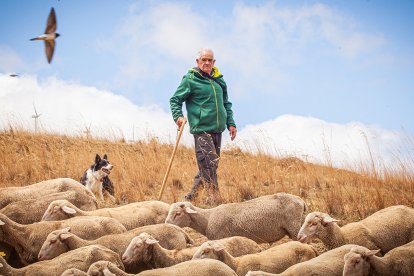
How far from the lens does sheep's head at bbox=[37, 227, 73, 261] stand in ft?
20.7

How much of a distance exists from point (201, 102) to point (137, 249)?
13.2 ft

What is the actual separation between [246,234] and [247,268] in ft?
5.16

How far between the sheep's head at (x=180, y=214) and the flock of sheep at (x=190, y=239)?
0.01 metres

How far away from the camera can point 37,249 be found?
6.82 meters

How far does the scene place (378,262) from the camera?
5.67m

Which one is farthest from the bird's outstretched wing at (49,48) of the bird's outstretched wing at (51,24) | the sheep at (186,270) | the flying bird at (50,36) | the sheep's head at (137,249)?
the sheep at (186,270)

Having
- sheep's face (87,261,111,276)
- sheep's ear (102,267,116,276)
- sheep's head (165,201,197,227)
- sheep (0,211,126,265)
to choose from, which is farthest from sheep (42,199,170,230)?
sheep's ear (102,267,116,276)

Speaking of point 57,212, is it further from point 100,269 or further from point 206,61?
point 206,61

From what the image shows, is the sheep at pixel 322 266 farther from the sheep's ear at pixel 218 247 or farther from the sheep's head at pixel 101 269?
the sheep's head at pixel 101 269

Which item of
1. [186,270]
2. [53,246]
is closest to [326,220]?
[186,270]

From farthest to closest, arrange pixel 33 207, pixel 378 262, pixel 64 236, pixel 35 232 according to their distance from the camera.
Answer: pixel 33 207 → pixel 35 232 → pixel 64 236 → pixel 378 262

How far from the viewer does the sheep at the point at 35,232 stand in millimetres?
6820

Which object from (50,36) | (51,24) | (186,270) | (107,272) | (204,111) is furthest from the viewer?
(204,111)

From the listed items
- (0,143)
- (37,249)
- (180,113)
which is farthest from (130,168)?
(37,249)
